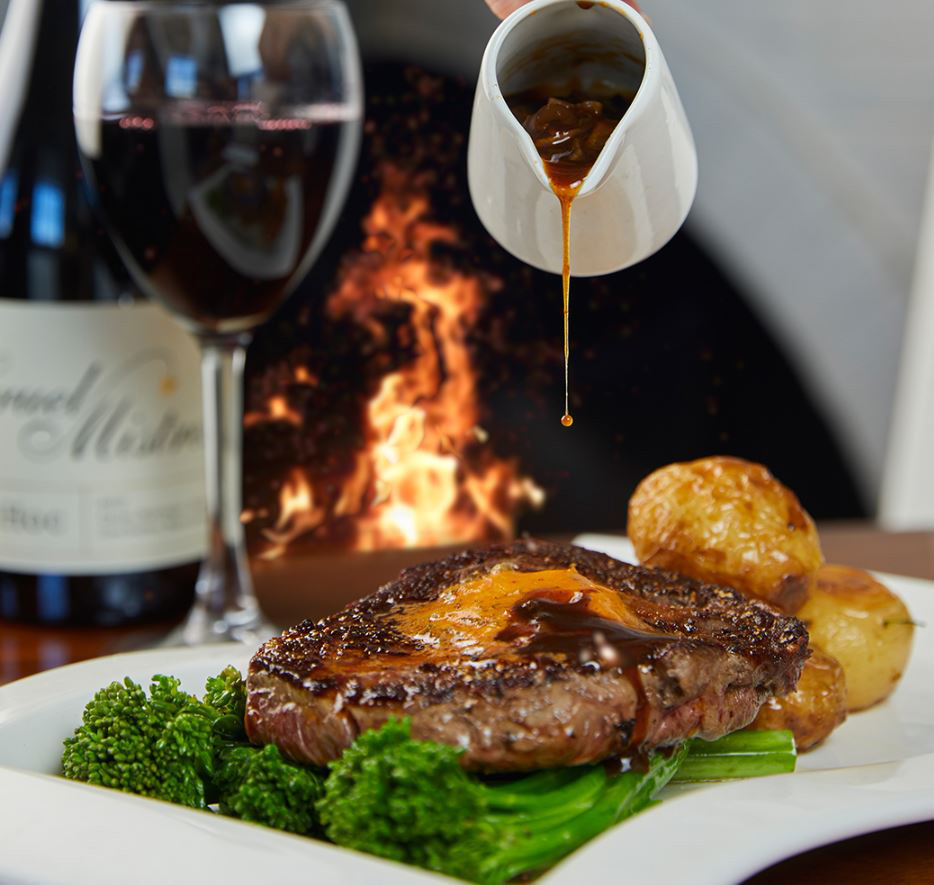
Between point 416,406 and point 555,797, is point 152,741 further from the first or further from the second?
point 416,406

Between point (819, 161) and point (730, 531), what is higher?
point (819, 161)

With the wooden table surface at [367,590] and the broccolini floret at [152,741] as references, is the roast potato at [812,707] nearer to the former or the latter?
the wooden table surface at [367,590]

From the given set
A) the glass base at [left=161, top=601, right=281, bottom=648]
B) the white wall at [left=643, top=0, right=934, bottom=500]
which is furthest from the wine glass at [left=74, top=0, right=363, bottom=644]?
the white wall at [left=643, top=0, right=934, bottom=500]

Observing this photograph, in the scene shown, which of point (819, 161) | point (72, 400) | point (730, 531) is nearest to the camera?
point (730, 531)

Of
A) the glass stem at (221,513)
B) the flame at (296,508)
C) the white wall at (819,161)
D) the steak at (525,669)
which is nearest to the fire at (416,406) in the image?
the flame at (296,508)

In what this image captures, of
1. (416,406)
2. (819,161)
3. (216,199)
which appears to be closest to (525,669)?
(216,199)

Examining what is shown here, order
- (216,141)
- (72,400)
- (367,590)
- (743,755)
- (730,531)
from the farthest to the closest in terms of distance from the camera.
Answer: (367,590) < (72,400) < (216,141) < (730,531) < (743,755)

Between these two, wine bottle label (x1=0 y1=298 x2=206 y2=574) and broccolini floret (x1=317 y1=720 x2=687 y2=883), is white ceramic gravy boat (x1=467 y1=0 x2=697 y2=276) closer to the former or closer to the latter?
broccolini floret (x1=317 y1=720 x2=687 y2=883)

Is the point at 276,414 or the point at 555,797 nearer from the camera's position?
the point at 555,797
